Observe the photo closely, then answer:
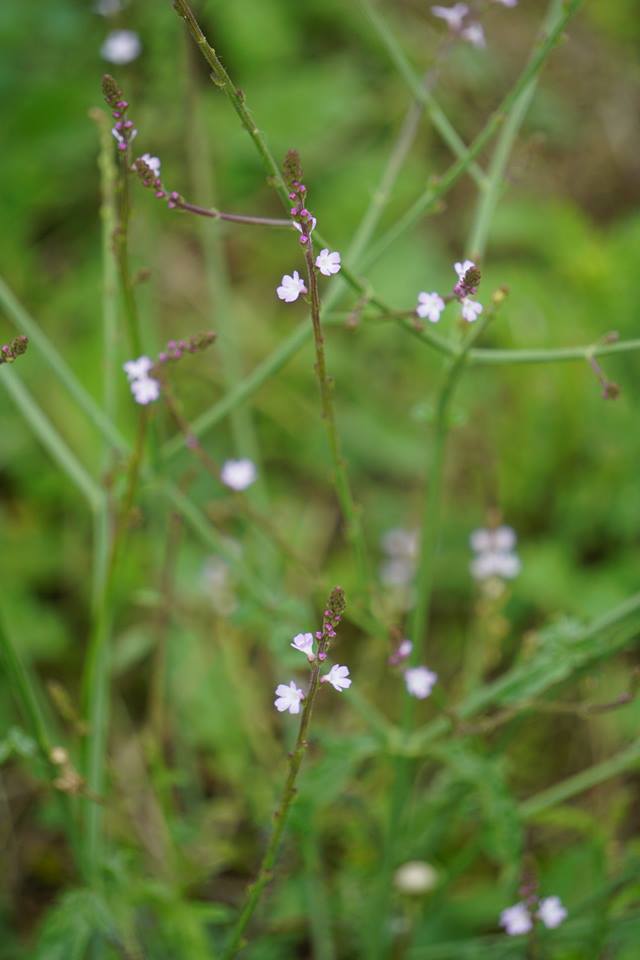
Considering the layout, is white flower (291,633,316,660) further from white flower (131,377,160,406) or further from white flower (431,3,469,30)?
white flower (431,3,469,30)

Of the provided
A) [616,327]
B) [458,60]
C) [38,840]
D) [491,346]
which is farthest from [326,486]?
[458,60]

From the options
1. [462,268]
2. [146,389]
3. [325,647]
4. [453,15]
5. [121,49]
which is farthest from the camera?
[121,49]

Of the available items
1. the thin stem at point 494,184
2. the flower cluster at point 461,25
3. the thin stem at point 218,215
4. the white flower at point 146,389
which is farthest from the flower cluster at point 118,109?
the flower cluster at point 461,25

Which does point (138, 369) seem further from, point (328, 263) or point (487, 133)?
point (487, 133)

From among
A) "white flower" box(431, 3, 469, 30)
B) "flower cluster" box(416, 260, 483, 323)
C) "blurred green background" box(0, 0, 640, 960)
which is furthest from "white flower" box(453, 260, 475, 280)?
"white flower" box(431, 3, 469, 30)

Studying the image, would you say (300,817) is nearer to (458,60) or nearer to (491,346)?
(491,346)

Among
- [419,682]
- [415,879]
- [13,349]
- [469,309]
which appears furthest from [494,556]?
[13,349]
